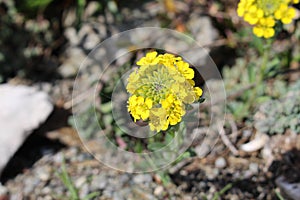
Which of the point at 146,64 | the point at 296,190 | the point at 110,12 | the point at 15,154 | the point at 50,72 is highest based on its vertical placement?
the point at 110,12

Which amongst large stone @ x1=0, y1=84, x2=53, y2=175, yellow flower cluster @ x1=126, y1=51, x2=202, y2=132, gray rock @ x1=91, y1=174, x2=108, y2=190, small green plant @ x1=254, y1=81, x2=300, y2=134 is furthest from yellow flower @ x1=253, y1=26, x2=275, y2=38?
large stone @ x1=0, y1=84, x2=53, y2=175

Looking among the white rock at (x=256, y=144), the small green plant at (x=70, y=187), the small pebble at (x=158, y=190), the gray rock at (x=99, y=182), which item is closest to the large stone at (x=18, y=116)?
the small green plant at (x=70, y=187)

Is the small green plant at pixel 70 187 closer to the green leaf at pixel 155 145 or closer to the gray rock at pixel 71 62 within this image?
the green leaf at pixel 155 145

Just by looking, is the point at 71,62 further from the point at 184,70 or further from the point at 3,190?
the point at 184,70

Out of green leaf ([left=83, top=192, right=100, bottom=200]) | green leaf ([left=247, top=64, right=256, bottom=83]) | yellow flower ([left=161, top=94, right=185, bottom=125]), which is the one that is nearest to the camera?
yellow flower ([left=161, top=94, right=185, bottom=125])

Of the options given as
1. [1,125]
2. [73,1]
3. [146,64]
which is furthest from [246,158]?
[73,1]

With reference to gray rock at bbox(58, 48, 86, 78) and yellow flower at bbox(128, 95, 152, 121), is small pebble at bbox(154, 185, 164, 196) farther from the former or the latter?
gray rock at bbox(58, 48, 86, 78)

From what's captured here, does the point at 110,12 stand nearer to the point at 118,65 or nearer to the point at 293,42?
the point at 118,65
